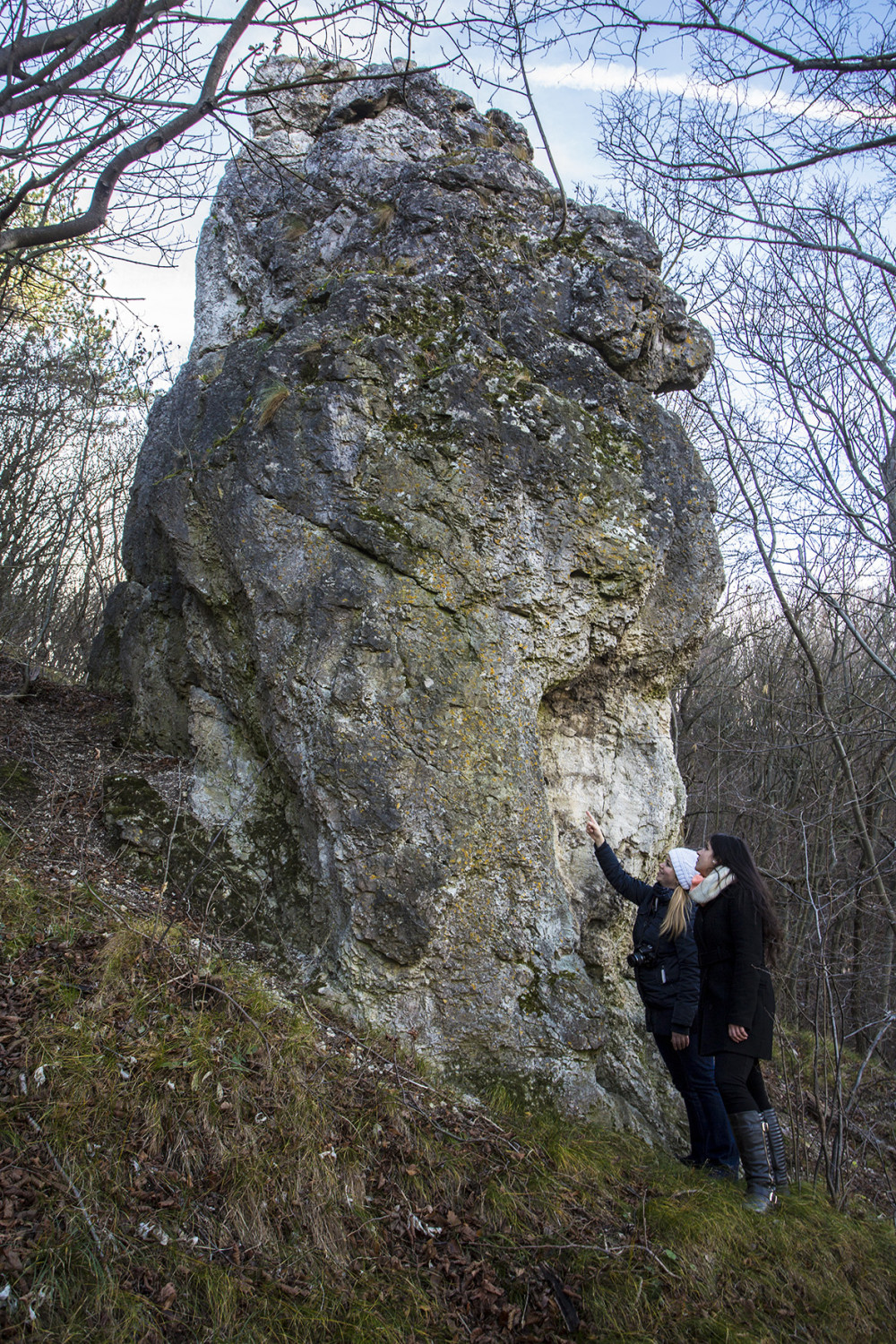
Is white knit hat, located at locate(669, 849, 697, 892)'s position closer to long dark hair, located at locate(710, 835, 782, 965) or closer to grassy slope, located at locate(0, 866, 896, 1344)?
long dark hair, located at locate(710, 835, 782, 965)

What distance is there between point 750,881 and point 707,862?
252mm

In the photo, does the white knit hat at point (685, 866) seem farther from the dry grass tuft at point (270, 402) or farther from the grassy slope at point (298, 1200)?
the dry grass tuft at point (270, 402)

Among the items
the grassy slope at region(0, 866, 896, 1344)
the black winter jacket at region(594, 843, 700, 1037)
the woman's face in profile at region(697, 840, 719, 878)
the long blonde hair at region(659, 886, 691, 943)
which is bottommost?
the grassy slope at region(0, 866, 896, 1344)

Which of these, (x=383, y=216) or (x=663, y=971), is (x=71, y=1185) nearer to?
(x=663, y=971)

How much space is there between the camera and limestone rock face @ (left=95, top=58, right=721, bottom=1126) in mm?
4426

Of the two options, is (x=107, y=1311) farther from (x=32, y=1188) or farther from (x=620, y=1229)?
(x=620, y=1229)

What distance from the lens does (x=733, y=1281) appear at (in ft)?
11.1

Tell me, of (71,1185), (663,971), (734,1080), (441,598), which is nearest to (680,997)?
(663,971)

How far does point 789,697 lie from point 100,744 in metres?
10.5

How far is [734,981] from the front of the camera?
412 centimetres

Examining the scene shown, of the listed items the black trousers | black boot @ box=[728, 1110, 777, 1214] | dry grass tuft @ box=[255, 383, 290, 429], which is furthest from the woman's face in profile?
dry grass tuft @ box=[255, 383, 290, 429]

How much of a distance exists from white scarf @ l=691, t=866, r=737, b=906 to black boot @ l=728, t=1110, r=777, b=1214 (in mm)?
1038

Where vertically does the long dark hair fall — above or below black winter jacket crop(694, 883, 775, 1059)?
above

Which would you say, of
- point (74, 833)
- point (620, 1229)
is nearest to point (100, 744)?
point (74, 833)
